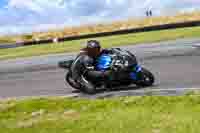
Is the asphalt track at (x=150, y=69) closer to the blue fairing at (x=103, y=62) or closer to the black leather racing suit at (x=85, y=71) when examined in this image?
the black leather racing suit at (x=85, y=71)

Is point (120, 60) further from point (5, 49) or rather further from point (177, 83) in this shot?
point (5, 49)

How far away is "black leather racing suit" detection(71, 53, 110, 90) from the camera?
41.6 ft

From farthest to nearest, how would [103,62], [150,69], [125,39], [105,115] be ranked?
[125,39]
[150,69]
[103,62]
[105,115]

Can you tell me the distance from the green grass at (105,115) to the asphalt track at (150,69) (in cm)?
119

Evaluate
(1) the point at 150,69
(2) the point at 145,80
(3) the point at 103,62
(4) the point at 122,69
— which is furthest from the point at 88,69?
(1) the point at 150,69

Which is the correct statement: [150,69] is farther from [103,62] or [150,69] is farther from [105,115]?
[105,115]

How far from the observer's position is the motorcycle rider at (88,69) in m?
12.5

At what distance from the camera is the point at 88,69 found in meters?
12.8

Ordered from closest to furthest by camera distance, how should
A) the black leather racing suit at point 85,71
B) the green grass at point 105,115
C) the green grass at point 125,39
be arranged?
the green grass at point 105,115 → the black leather racing suit at point 85,71 → the green grass at point 125,39

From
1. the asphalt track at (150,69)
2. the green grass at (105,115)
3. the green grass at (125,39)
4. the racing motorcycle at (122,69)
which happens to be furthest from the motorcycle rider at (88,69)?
the green grass at (125,39)

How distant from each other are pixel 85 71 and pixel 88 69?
→ 93mm

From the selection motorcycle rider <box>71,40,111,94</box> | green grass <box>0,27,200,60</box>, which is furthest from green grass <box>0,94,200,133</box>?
green grass <box>0,27,200,60</box>

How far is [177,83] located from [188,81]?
263 mm

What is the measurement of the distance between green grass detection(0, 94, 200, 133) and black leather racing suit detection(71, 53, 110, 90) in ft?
4.04
